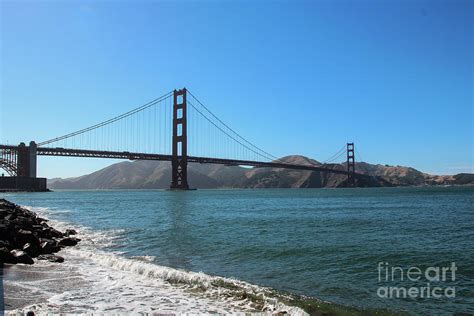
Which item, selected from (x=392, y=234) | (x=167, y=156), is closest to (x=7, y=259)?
(x=392, y=234)

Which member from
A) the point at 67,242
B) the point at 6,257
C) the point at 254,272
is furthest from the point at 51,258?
the point at 254,272

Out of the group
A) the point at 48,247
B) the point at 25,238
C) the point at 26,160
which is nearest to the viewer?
the point at 48,247

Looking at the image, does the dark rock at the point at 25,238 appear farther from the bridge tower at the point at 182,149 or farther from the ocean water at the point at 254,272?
the bridge tower at the point at 182,149

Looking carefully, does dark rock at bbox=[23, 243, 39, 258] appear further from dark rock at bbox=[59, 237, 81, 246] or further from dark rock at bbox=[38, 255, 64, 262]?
dark rock at bbox=[59, 237, 81, 246]

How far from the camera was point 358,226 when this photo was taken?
16.8 m

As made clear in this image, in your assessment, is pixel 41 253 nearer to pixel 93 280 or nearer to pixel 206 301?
pixel 93 280

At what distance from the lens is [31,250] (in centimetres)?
980

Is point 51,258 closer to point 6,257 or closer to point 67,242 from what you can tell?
point 6,257

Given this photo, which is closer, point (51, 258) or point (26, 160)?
point (51, 258)

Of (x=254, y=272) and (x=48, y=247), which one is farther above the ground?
(x=48, y=247)

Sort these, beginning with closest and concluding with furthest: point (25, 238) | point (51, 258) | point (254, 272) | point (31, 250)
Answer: point (254, 272)
point (51, 258)
point (31, 250)
point (25, 238)

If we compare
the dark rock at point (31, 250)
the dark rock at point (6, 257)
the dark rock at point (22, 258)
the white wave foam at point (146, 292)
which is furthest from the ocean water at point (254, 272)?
the dark rock at point (31, 250)

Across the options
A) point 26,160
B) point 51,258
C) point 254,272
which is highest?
point 26,160

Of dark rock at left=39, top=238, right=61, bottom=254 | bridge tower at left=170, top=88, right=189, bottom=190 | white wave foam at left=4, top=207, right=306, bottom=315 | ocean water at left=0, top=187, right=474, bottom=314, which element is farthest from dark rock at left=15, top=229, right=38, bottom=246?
bridge tower at left=170, top=88, right=189, bottom=190
